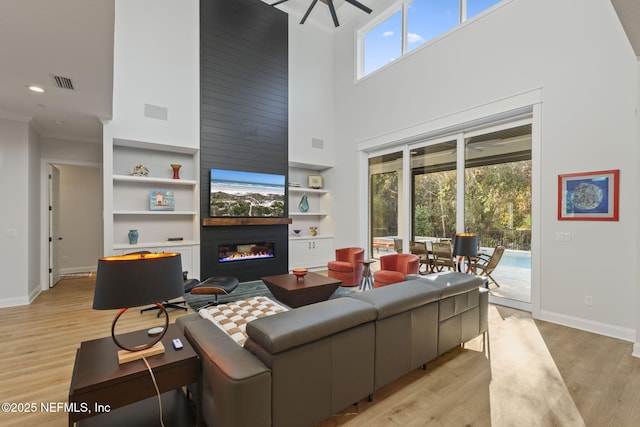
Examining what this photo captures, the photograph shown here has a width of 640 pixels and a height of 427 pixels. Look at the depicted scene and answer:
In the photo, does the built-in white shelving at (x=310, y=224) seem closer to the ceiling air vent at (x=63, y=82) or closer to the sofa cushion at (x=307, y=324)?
the ceiling air vent at (x=63, y=82)

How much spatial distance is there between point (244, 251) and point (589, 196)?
5.56 meters

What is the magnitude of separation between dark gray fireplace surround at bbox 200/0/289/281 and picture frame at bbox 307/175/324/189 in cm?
106

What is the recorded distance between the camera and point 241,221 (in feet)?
19.4

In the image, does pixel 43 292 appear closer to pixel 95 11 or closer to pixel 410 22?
pixel 95 11

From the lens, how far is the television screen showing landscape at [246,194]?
575cm

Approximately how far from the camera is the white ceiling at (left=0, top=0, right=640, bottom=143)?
201 cm

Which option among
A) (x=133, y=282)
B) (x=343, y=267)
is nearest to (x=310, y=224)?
(x=343, y=267)

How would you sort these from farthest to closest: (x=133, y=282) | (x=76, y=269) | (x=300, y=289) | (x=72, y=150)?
(x=76, y=269)
(x=72, y=150)
(x=300, y=289)
(x=133, y=282)

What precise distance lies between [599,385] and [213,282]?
4185 mm

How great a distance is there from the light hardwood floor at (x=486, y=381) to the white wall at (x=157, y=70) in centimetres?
325

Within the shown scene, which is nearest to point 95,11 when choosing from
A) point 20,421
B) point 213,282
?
point 20,421

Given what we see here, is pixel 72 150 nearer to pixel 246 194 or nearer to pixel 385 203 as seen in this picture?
pixel 246 194

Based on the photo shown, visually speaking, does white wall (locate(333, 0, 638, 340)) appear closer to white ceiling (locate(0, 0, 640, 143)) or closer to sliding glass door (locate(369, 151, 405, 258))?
white ceiling (locate(0, 0, 640, 143))

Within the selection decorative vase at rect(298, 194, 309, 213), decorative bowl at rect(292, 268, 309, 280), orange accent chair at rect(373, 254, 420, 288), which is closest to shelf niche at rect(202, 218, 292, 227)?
decorative vase at rect(298, 194, 309, 213)
